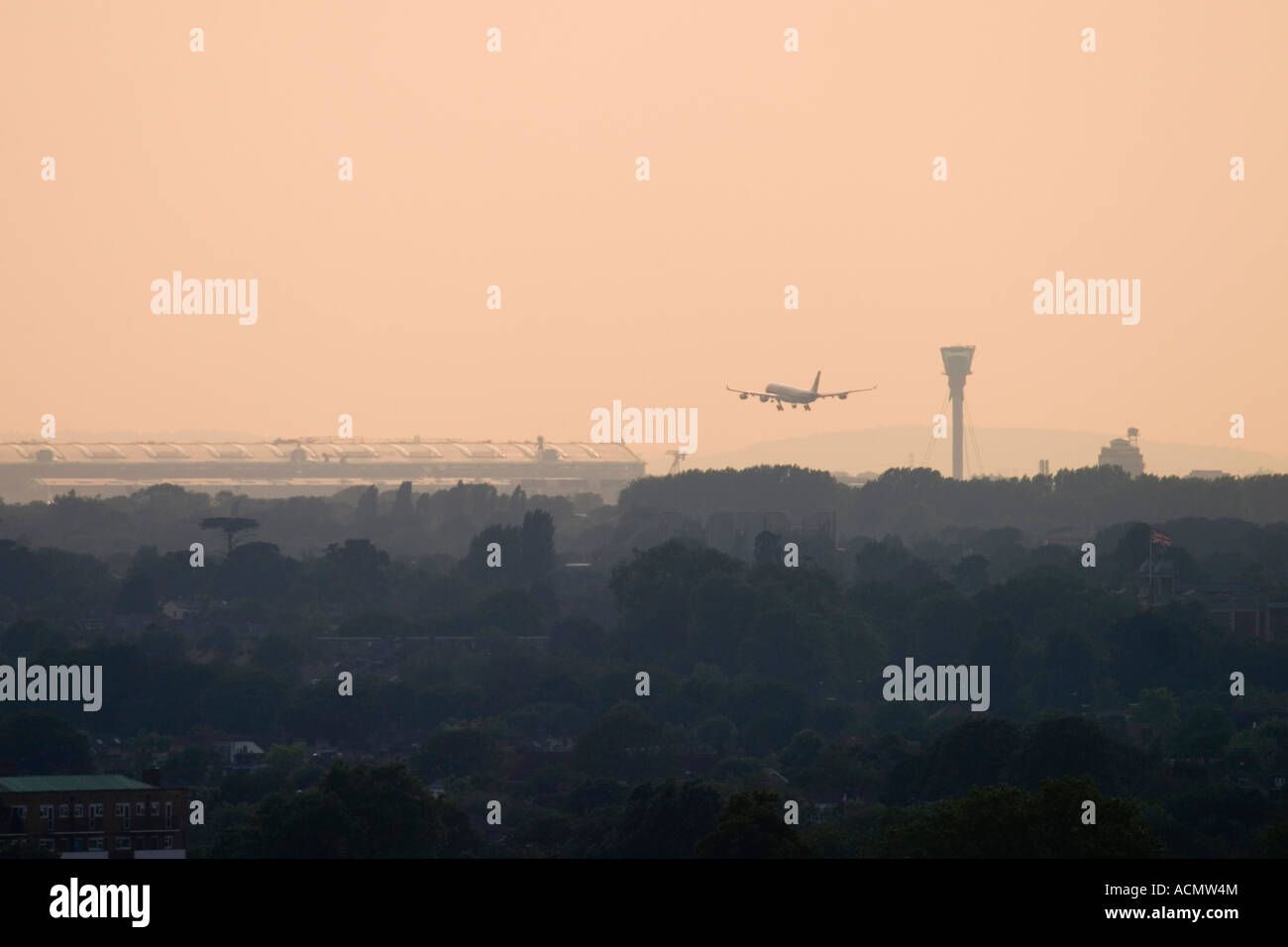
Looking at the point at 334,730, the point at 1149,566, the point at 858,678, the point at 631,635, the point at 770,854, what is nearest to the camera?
the point at 770,854
